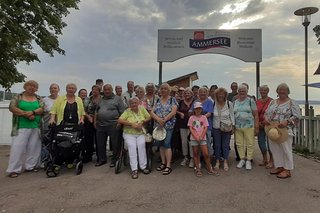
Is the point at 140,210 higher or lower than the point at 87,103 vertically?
lower

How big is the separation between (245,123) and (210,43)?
5464 mm

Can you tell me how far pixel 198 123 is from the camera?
5.31m

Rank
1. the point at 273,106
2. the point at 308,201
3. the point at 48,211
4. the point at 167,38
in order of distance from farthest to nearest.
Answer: the point at 167,38, the point at 273,106, the point at 308,201, the point at 48,211

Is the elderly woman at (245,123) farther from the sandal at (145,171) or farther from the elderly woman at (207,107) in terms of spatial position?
the sandal at (145,171)

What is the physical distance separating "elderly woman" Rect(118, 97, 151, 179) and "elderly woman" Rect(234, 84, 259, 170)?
179 cm

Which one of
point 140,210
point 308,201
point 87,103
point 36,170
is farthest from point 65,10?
point 308,201

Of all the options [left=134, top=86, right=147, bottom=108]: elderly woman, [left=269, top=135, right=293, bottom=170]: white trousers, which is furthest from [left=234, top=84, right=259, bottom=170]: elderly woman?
[left=134, top=86, right=147, bottom=108]: elderly woman

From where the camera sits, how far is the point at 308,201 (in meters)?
4.16

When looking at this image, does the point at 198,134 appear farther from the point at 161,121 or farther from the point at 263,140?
the point at 263,140

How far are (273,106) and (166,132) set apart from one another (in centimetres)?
205

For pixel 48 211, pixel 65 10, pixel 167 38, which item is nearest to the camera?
pixel 48 211

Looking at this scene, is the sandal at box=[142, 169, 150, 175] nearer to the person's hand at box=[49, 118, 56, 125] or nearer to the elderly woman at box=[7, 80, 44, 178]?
the person's hand at box=[49, 118, 56, 125]

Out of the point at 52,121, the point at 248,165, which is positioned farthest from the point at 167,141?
the point at 52,121

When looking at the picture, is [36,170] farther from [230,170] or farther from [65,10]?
[65,10]
